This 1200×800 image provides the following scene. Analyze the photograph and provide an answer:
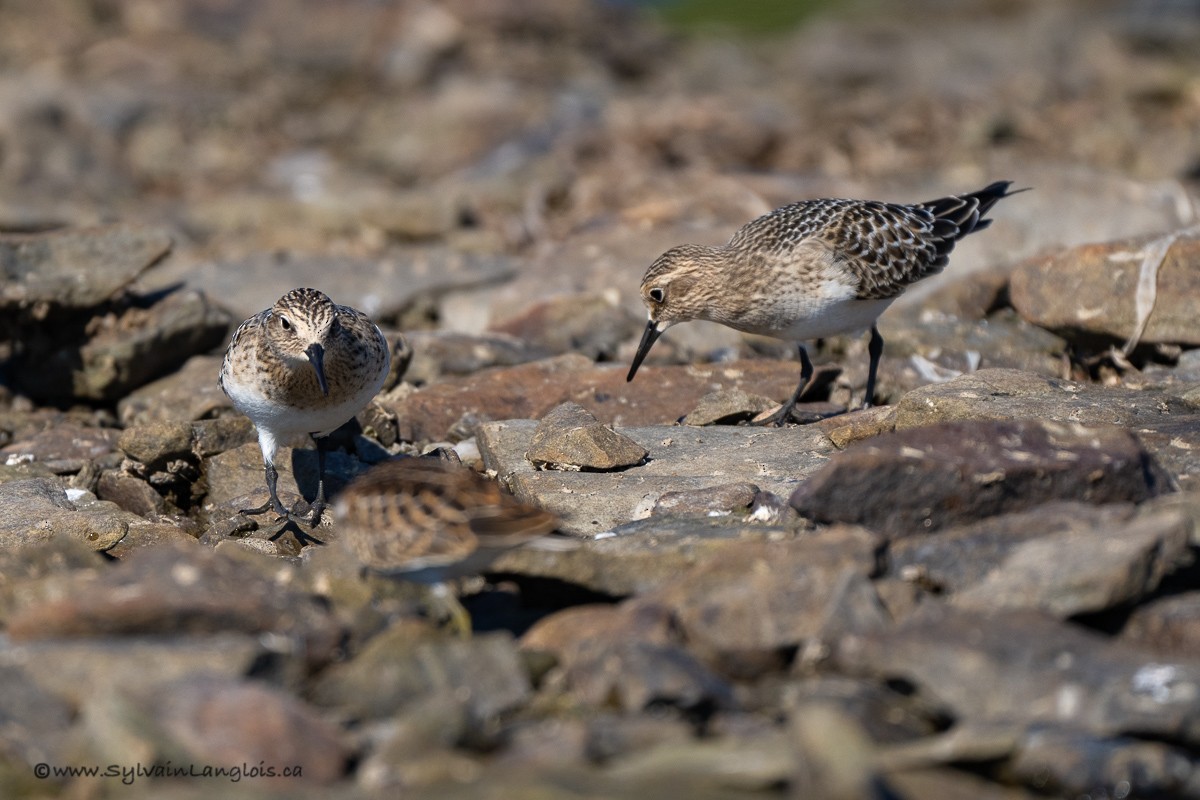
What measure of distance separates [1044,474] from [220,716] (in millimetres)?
3750

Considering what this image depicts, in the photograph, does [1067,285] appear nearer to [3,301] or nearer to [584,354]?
[584,354]

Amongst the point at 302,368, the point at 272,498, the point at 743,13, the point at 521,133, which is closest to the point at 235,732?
the point at 302,368

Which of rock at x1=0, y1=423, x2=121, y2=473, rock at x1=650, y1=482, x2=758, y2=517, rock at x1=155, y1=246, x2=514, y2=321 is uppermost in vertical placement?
rock at x1=650, y1=482, x2=758, y2=517

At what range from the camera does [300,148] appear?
2378 centimetres

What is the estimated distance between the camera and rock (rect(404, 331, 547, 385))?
37.0 feet

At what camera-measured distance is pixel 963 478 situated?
655 centimetres

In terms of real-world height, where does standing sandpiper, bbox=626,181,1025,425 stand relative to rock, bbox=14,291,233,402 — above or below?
above

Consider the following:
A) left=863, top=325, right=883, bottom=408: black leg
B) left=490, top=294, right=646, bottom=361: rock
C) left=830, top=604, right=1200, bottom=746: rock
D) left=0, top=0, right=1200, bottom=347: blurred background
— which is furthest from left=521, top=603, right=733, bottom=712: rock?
left=0, top=0, right=1200, bottom=347: blurred background

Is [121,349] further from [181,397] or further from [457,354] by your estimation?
[457,354]

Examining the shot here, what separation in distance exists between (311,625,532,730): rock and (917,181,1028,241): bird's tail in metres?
5.97

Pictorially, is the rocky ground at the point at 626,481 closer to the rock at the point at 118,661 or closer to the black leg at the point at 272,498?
the rock at the point at 118,661

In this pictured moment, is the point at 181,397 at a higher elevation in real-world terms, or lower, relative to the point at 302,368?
lower

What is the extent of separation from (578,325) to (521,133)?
10.7 meters

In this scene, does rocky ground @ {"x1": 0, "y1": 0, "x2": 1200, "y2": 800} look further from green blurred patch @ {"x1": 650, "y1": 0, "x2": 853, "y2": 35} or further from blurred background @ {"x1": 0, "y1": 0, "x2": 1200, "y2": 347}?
green blurred patch @ {"x1": 650, "y1": 0, "x2": 853, "y2": 35}
